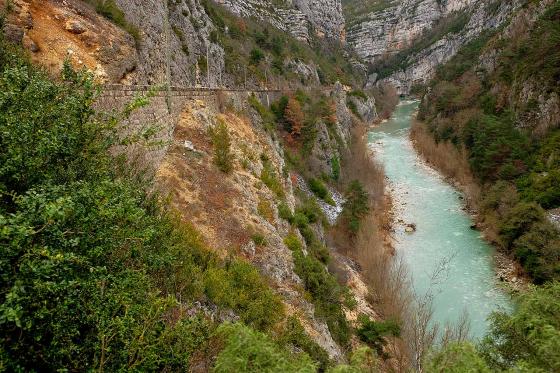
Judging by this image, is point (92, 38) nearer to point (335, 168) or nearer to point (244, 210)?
point (244, 210)

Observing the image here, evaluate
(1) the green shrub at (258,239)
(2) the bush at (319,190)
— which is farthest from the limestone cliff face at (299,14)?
(1) the green shrub at (258,239)

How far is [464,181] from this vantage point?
43.3 m

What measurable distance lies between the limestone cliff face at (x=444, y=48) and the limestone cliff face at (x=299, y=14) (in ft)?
112

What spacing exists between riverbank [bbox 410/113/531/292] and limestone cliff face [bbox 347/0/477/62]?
12945cm

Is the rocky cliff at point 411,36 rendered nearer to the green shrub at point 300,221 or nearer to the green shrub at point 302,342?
the green shrub at point 300,221

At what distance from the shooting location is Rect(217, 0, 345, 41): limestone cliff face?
290ft

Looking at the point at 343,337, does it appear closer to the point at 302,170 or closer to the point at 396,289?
the point at 396,289

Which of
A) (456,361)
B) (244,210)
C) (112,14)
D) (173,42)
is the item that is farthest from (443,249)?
(173,42)

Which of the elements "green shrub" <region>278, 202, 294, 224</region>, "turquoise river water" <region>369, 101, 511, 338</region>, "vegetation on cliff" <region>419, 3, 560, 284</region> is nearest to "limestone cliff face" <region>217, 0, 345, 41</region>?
"vegetation on cliff" <region>419, 3, 560, 284</region>

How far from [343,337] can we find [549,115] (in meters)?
33.2

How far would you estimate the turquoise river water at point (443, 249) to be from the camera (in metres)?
23.7

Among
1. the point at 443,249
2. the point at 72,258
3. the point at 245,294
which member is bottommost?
the point at 443,249

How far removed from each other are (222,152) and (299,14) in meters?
103

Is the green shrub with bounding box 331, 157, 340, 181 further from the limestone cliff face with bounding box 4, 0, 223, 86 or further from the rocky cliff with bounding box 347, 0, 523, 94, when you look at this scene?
the rocky cliff with bounding box 347, 0, 523, 94
